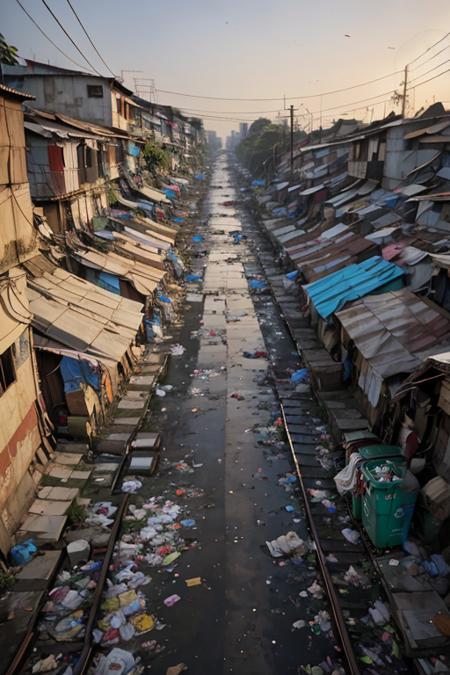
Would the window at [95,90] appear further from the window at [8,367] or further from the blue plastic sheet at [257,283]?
the window at [8,367]

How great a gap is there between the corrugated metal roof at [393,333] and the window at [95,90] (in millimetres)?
20781

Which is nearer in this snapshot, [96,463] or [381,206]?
[96,463]

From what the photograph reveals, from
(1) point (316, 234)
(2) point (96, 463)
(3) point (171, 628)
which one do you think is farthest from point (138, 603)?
(1) point (316, 234)

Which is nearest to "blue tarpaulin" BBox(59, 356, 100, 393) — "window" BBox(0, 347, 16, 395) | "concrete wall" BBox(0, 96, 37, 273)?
"window" BBox(0, 347, 16, 395)

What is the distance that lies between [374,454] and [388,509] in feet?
4.30

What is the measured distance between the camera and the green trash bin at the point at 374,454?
9.23m

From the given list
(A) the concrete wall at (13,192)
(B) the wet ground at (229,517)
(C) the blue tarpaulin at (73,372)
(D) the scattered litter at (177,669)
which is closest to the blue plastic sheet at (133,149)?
(B) the wet ground at (229,517)

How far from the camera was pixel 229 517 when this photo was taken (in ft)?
32.7

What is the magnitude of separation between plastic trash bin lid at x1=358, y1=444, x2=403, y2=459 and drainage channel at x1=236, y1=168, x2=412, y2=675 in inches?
53.4

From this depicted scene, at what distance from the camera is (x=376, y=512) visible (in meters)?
8.20

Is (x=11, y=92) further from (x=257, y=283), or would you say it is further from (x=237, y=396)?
(x=257, y=283)

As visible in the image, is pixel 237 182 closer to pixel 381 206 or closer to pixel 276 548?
pixel 381 206

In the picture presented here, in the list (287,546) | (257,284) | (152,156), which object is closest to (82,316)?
(287,546)

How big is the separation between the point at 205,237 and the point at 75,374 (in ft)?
99.0
